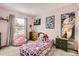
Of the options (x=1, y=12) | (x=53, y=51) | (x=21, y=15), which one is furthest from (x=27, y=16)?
(x=53, y=51)

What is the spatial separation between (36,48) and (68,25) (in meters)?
0.69

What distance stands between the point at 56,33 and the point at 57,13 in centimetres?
37

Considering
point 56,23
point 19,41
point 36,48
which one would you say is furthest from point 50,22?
point 19,41

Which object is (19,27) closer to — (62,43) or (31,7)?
(31,7)

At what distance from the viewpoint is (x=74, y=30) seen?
5.29 feet

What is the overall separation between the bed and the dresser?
0.13 metres

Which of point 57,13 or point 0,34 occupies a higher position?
point 57,13

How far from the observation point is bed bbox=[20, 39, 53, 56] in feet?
5.26

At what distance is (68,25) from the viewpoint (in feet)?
5.32

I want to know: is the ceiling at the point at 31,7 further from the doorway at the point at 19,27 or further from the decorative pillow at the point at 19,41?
the decorative pillow at the point at 19,41

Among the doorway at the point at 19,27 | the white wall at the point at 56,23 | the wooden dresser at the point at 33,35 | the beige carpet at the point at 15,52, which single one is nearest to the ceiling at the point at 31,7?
the white wall at the point at 56,23

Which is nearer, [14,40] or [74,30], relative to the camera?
[74,30]

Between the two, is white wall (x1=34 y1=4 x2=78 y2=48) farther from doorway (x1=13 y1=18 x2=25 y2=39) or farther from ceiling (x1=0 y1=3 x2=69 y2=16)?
doorway (x1=13 y1=18 x2=25 y2=39)

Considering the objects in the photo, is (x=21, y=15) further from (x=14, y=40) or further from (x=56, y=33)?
(x=56, y=33)
